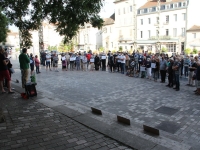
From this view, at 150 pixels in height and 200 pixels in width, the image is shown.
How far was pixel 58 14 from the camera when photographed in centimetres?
707

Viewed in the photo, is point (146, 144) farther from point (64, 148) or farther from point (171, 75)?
point (171, 75)

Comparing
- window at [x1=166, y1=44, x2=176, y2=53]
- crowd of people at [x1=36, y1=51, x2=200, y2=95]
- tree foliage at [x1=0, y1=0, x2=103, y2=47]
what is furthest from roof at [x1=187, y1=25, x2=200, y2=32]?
tree foliage at [x1=0, y1=0, x2=103, y2=47]

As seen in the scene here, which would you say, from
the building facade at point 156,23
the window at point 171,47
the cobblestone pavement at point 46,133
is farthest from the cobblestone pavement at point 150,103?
the window at point 171,47

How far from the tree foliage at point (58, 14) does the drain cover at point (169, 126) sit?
158 inches

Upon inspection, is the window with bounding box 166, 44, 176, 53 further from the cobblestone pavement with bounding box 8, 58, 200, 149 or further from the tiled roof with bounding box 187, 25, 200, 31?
the cobblestone pavement with bounding box 8, 58, 200, 149

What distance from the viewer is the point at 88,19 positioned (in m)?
7.19

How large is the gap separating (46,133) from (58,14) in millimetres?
4023

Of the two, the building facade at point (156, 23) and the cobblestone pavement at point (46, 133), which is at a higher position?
the building facade at point (156, 23)

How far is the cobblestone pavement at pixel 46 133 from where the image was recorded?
469cm

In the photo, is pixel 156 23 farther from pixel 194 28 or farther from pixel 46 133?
pixel 46 133

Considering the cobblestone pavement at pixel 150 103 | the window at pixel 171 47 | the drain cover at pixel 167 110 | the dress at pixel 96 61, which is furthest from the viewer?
the window at pixel 171 47

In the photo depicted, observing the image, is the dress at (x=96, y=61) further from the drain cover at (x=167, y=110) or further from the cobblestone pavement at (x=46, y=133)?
the cobblestone pavement at (x=46, y=133)

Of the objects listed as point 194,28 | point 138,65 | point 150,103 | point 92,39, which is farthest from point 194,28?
point 150,103

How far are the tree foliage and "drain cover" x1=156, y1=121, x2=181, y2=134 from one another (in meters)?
4.02
